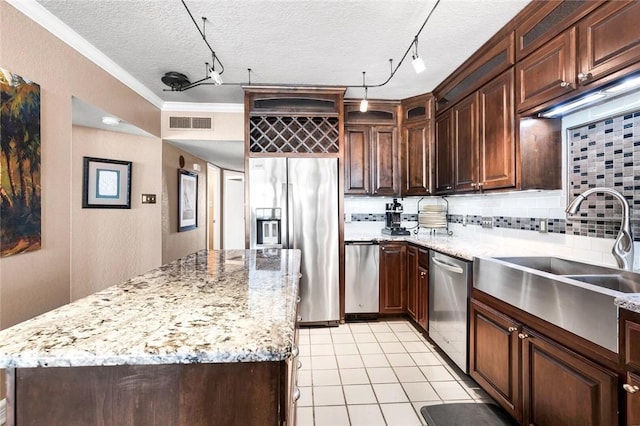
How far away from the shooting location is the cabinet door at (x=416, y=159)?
3.47 m

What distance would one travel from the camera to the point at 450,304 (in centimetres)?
239

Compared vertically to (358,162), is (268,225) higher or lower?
lower

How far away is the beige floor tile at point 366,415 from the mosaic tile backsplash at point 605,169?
173 centimetres

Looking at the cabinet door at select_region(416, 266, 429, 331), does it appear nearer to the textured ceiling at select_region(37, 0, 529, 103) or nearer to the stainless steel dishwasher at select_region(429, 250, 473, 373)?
the stainless steel dishwasher at select_region(429, 250, 473, 373)

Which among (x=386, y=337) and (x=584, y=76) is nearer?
(x=584, y=76)

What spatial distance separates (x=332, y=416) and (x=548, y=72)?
2470 millimetres

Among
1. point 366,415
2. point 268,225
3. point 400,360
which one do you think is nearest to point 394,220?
point 268,225

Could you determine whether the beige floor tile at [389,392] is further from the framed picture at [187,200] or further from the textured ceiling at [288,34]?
the framed picture at [187,200]

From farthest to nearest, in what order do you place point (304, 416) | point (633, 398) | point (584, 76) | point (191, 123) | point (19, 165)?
1. point (191, 123)
2. point (304, 416)
3. point (19, 165)
4. point (584, 76)
5. point (633, 398)

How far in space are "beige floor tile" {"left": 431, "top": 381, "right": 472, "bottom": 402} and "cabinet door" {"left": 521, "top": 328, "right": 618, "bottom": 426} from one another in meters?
0.52

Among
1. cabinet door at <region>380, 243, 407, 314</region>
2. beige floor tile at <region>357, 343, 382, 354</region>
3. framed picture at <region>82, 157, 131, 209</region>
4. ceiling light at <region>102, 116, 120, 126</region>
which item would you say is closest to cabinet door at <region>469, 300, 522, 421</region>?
beige floor tile at <region>357, 343, 382, 354</region>

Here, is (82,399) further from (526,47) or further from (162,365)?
(526,47)

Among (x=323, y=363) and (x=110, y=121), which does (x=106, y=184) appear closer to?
(x=110, y=121)

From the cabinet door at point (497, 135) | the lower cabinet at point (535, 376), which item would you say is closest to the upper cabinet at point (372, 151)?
the cabinet door at point (497, 135)
